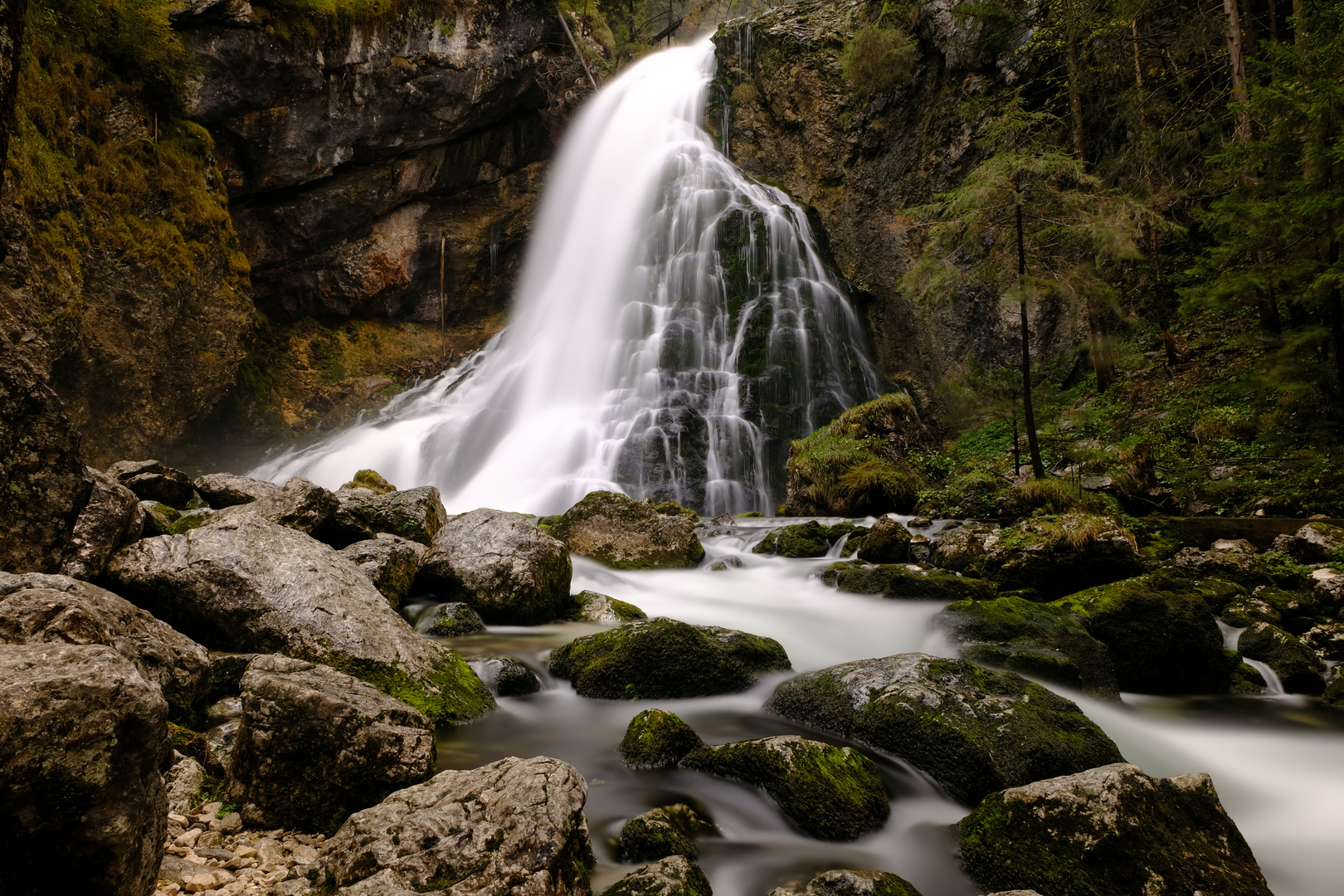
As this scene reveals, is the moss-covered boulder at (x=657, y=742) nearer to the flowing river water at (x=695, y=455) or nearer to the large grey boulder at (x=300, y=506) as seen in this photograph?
the flowing river water at (x=695, y=455)

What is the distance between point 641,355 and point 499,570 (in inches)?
520

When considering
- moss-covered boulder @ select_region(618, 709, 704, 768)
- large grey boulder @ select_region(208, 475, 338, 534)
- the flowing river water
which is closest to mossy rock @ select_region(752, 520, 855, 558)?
the flowing river water

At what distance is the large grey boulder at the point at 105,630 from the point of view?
8.45ft

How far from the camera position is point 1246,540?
27.1ft

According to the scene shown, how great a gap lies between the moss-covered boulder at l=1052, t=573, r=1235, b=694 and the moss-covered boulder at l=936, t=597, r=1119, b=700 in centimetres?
27

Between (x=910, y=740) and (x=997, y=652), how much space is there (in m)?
1.88

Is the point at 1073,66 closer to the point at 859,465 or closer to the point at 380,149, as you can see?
the point at 859,465

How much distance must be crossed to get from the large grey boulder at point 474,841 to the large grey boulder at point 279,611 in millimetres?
1759

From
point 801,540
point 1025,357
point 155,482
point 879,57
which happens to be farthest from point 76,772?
point 879,57

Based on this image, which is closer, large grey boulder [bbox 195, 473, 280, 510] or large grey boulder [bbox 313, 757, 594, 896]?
large grey boulder [bbox 313, 757, 594, 896]

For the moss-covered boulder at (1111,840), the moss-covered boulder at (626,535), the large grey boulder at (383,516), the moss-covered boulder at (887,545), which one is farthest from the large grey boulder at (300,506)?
the moss-covered boulder at (887,545)

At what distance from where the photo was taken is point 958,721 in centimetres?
394

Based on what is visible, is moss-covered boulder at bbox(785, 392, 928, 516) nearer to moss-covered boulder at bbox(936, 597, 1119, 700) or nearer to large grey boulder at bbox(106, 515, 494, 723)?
moss-covered boulder at bbox(936, 597, 1119, 700)

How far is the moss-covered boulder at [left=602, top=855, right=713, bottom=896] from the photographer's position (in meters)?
2.54
